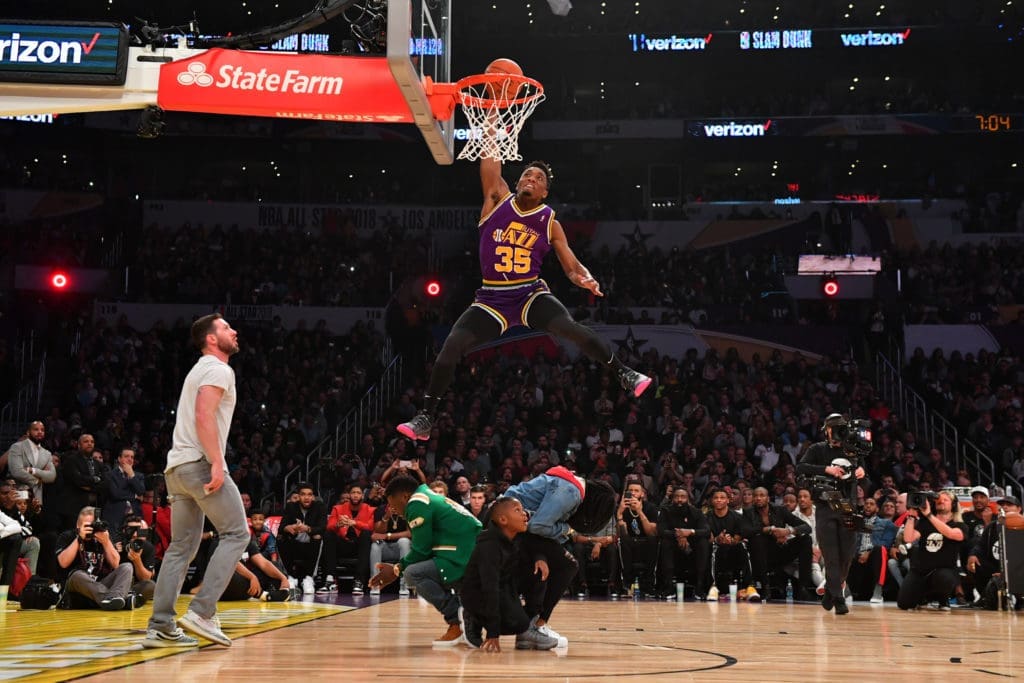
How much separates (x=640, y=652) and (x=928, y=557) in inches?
297

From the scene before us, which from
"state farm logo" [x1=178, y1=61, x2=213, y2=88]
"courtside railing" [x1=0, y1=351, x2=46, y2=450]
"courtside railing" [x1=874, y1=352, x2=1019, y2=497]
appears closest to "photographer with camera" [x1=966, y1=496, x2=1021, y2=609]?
"courtside railing" [x1=874, y1=352, x2=1019, y2=497]

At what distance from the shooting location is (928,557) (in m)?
13.8

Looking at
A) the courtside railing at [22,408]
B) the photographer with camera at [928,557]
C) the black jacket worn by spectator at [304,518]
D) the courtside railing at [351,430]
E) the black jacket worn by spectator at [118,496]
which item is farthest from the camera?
the courtside railing at [22,408]

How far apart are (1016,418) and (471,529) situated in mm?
16629

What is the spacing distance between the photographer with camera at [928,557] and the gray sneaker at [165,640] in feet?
30.9

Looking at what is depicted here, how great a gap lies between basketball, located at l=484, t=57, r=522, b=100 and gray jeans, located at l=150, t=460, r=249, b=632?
3.42 meters

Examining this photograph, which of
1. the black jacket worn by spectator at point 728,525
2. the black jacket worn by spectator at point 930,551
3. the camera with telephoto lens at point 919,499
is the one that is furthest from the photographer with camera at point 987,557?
the black jacket worn by spectator at point 728,525

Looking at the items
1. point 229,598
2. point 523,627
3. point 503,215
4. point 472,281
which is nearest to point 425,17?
point 503,215

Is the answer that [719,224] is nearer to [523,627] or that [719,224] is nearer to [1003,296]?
[1003,296]

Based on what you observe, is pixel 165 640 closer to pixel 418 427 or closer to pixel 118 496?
pixel 418 427

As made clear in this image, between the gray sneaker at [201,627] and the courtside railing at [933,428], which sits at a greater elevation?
the courtside railing at [933,428]

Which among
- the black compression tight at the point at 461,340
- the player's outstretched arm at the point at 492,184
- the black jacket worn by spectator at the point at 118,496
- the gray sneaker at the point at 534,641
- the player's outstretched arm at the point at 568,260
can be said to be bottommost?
the gray sneaker at the point at 534,641

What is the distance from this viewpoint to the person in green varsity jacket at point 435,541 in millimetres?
8383

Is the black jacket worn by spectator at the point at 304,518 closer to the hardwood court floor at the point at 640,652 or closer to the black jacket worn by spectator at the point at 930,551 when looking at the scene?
the hardwood court floor at the point at 640,652
